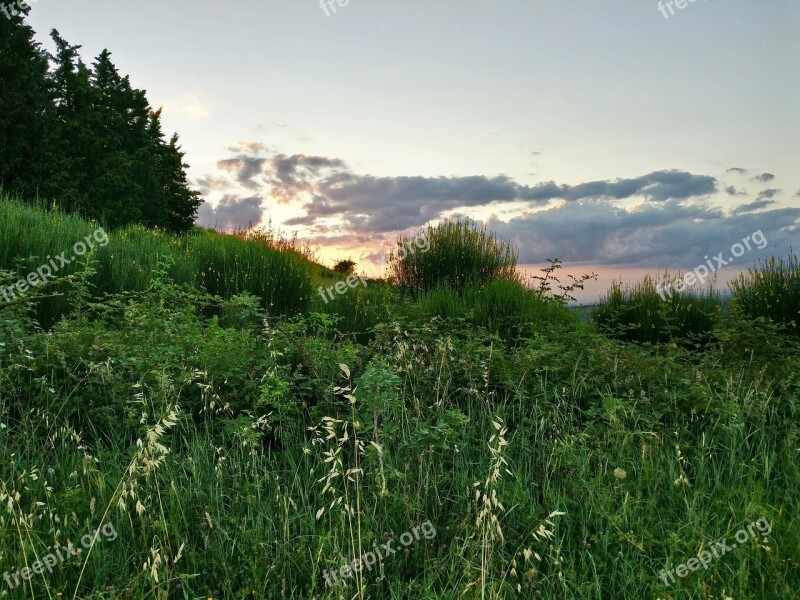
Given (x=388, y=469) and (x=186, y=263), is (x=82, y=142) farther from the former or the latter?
(x=388, y=469)

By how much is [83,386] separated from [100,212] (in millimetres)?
23507

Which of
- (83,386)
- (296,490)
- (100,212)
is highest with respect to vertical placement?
(100,212)

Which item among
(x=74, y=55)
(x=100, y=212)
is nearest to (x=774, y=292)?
(x=100, y=212)

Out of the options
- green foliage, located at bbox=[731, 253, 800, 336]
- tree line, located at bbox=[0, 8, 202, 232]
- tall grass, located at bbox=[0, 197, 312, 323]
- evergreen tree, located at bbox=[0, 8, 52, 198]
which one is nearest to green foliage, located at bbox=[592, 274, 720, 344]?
green foliage, located at bbox=[731, 253, 800, 336]

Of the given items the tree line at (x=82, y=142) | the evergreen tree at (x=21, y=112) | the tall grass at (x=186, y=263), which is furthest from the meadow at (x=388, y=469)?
the evergreen tree at (x=21, y=112)

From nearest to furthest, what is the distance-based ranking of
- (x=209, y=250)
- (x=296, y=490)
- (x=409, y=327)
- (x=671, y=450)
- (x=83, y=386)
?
(x=296, y=490) → (x=671, y=450) → (x=83, y=386) → (x=409, y=327) → (x=209, y=250)

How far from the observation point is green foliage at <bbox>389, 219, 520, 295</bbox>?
47.8ft

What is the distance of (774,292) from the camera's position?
12328 millimetres

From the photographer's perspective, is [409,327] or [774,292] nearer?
[409,327]

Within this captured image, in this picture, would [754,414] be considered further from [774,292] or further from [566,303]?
[774,292]

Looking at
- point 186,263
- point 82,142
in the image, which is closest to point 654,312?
point 186,263

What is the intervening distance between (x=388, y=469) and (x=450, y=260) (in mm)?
11626

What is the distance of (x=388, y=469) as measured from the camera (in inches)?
128

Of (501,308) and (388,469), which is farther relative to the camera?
(501,308)
